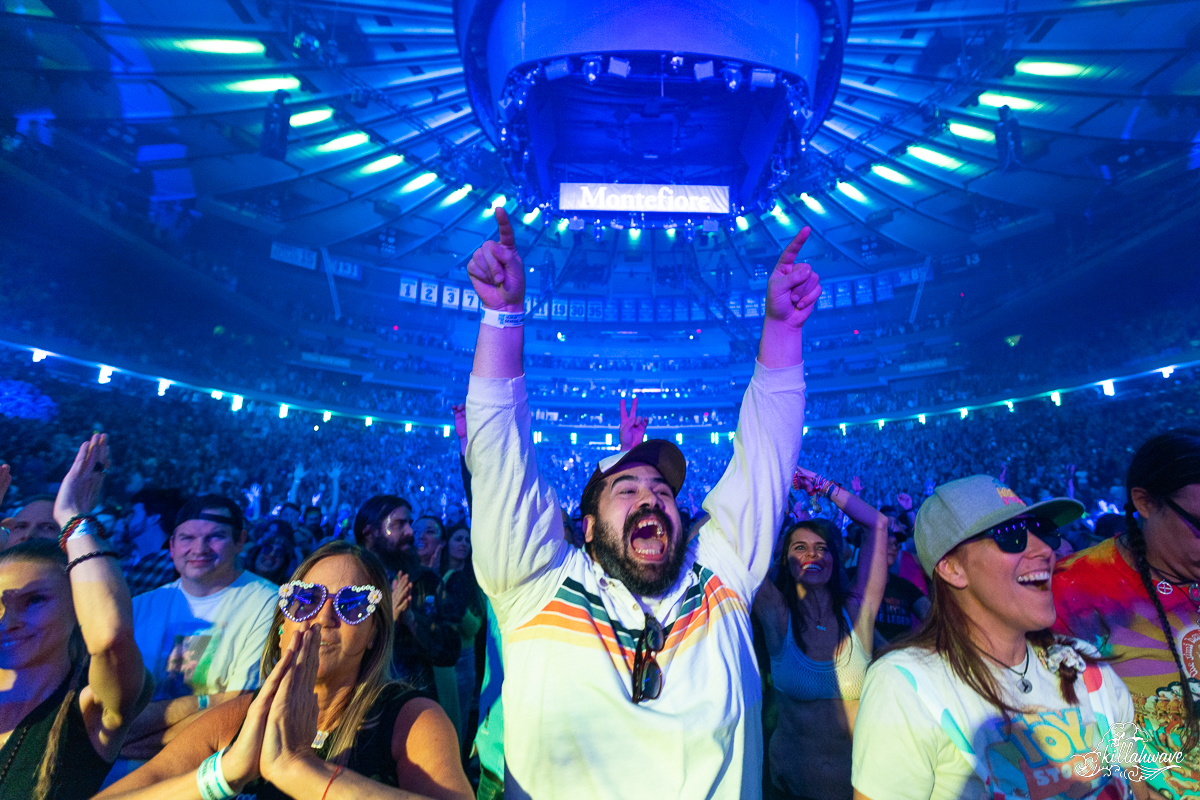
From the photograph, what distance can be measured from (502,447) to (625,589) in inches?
26.1

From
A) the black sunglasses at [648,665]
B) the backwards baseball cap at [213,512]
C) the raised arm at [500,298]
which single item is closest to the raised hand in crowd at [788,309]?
the raised arm at [500,298]

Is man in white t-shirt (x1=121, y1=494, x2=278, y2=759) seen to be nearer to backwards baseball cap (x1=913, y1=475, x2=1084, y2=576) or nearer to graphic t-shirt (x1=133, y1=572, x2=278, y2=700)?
graphic t-shirt (x1=133, y1=572, x2=278, y2=700)

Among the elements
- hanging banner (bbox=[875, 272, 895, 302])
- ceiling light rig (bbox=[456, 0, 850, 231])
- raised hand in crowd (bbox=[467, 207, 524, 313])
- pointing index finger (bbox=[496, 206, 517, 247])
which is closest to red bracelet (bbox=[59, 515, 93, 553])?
raised hand in crowd (bbox=[467, 207, 524, 313])

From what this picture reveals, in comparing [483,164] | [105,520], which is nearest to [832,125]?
[483,164]

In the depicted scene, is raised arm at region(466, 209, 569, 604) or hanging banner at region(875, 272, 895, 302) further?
hanging banner at region(875, 272, 895, 302)

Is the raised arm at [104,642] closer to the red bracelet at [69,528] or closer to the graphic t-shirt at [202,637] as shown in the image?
the red bracelet at [69,528]

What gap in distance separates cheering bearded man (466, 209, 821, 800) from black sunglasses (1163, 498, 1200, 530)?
1459 millimetres

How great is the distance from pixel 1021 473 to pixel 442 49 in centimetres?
2005

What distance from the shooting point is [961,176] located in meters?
15.8

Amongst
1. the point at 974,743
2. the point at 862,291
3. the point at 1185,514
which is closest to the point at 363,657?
the point at 974,743

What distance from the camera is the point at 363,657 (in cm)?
179

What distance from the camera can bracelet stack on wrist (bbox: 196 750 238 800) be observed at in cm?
131

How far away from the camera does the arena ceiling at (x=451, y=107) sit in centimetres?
1008

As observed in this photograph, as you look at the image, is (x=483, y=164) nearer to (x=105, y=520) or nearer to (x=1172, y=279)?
(x=105, y=520)
